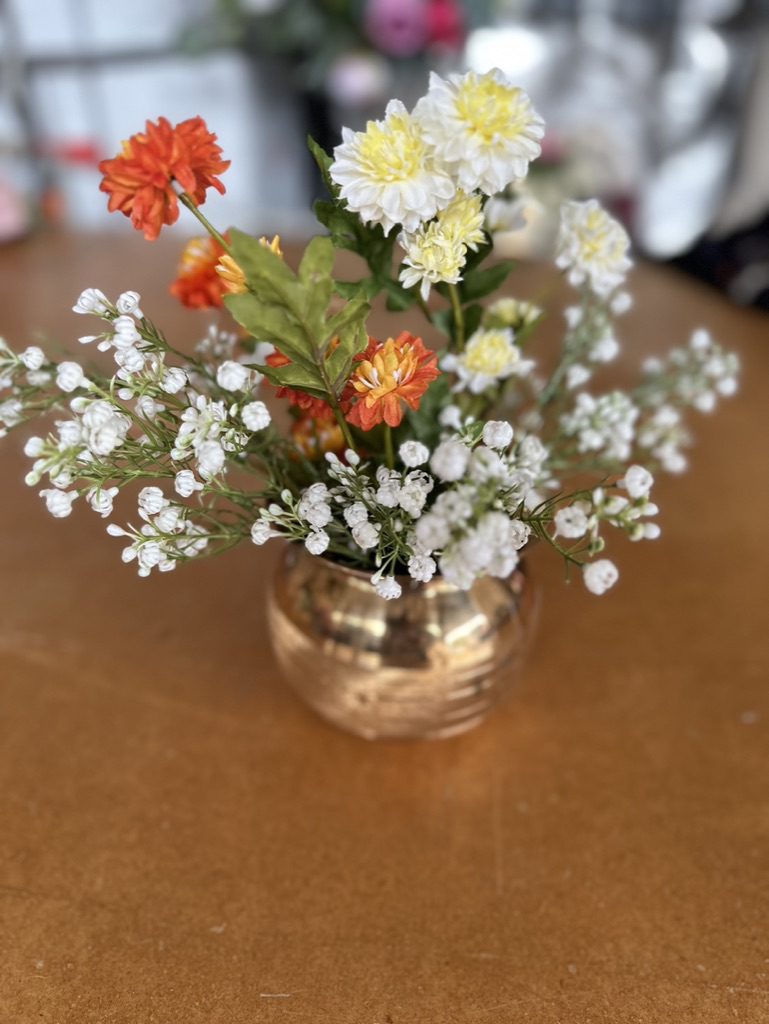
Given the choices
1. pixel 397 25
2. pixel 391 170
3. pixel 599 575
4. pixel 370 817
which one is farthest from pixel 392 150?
pixel 397 25

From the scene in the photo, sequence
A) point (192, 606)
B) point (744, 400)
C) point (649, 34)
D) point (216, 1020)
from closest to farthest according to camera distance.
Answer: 1. point (216, 1020)
2. point (192, 606)
3. point (744, 400)
4. point (649, 34)

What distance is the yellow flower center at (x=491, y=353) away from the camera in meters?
0.48

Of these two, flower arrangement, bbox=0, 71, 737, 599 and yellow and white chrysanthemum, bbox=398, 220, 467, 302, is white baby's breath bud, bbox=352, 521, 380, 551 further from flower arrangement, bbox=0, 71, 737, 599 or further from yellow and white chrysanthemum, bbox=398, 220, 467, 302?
yellow and white chrysanthemum, bbox=398, 220, 467, 302

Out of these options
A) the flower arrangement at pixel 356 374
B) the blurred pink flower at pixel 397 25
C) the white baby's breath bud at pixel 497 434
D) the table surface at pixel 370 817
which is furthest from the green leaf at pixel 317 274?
the blurred pink flower at pixel 397 25

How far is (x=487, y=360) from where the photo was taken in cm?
48

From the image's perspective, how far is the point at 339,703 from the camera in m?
0.56

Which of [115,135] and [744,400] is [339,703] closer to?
[744,400]

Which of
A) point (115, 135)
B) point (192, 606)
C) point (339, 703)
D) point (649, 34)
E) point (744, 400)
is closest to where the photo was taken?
point (339, 703)

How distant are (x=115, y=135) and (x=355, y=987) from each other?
108 inches

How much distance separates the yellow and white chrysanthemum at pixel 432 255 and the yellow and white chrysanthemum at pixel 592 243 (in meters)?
0.11

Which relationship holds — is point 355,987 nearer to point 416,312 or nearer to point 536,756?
point 536,756

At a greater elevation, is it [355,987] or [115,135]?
[355,987]

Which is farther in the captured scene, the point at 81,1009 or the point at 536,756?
the point at 536,756

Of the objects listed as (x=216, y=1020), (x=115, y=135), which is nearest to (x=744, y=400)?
(x=216, y=1020)
